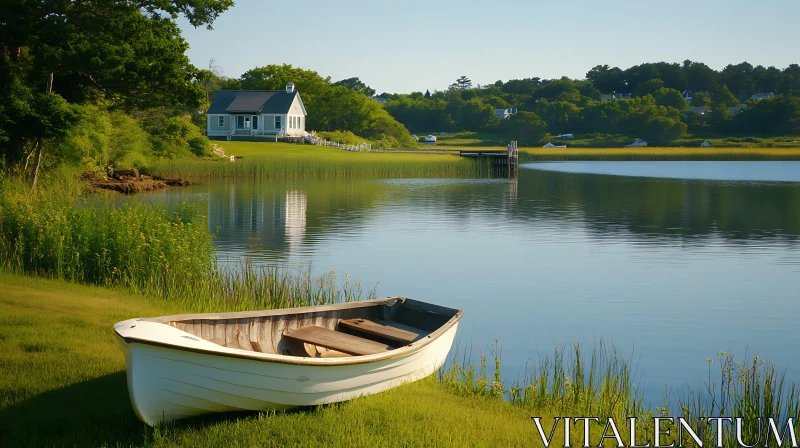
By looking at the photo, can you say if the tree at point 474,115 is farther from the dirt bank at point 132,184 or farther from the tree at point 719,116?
the dirt bank at point 132,184

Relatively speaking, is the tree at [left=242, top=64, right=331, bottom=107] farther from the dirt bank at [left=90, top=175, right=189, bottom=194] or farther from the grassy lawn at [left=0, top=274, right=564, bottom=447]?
the grassy lawn at [left=0, top=274, right=564, bottom=447]

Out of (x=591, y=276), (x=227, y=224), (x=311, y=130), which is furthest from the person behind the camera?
(x=311, y=130)

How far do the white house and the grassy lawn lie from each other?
7460cm

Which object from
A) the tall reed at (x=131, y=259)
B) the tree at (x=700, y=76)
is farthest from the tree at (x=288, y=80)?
the tree at (x=700, y=76)

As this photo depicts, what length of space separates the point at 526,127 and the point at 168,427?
463ft

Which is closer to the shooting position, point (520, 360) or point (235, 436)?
point (235, 436)

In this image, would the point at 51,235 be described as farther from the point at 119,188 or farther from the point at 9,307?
the point at 119,188

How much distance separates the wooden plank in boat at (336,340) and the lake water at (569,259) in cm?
272

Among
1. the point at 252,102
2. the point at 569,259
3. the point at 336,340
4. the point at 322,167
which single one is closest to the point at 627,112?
the point at 252,102

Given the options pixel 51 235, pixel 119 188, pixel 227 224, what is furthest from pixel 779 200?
pixel 51 235

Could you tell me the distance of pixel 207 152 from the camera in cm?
5912

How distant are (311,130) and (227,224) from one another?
71239mm

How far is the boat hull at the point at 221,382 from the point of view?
22.8 feet

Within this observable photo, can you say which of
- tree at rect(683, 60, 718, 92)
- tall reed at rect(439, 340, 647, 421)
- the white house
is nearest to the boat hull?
tall reed at rect(439, 340, 647, 421)
